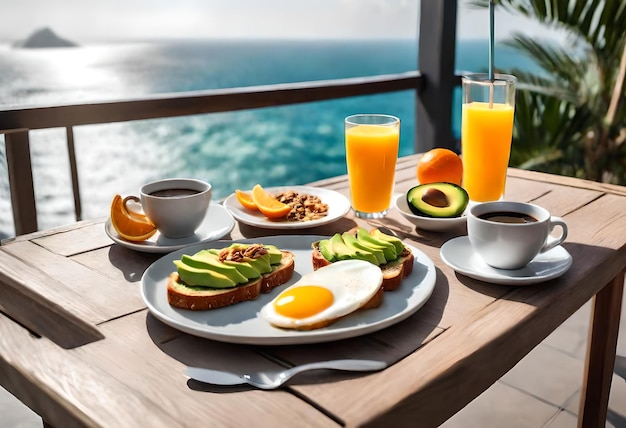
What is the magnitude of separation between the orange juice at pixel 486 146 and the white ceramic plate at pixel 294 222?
0.30 meters

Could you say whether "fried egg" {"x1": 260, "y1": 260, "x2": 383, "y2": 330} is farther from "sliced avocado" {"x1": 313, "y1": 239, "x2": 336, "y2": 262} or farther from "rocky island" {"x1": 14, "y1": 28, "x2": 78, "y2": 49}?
"rocky island" {"x1": 14, "y1": 28, "x2": 78, "y2": 49}

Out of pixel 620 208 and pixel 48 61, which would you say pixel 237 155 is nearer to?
pixel 48 61

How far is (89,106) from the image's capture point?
1797 millimetres

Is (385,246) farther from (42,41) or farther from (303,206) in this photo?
(42,41)

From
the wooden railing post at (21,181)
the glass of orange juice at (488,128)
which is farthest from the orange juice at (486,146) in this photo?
the wooden railing post at (21,181)

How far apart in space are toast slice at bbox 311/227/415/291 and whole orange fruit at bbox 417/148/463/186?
1.34ft

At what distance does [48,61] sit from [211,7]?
26.7 ft

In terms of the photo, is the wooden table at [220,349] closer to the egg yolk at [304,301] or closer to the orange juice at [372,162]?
the egg yolk at [304,301]

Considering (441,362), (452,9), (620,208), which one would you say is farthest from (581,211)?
(452,9)

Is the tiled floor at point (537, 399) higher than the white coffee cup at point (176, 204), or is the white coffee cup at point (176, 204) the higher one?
the white coffee cup at point (176, 204)

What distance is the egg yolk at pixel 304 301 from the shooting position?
0.70m

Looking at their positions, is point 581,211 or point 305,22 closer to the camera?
point 581,211

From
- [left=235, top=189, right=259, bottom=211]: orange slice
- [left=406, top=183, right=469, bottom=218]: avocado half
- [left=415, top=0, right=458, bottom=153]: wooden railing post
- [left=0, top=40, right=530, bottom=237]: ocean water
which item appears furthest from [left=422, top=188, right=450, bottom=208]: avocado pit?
[left=0, top=40, right=530, bottom=237]: ocean water

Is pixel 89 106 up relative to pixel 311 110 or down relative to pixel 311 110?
up
